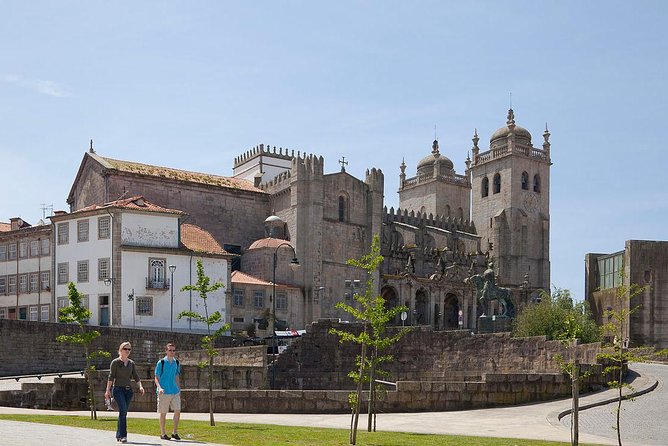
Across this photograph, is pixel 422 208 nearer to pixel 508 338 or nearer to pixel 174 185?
pixel 174 185

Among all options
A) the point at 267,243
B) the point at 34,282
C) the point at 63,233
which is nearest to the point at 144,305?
the point at 63,233

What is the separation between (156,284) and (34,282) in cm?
950

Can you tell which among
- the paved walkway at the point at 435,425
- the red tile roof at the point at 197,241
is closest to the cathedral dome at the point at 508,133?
the red tile roof at the point at 197,241

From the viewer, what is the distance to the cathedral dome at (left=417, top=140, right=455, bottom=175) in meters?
109

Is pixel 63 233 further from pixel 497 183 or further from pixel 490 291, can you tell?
pixel 497 183

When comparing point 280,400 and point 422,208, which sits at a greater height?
point 422,208

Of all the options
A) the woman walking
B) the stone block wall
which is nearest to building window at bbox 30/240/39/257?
the stone block wall

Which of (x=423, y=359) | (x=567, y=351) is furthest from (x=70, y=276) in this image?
(x=567, y=351)

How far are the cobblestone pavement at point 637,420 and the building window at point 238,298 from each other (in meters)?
35.3

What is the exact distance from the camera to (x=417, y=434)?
19.4 meters

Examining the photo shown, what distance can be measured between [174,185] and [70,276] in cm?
1596

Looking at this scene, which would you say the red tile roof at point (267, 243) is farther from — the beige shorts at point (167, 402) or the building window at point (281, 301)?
the beige shorts at point (167, 402)

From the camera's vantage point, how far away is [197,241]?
2205 inches

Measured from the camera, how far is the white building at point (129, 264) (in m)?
51.7
